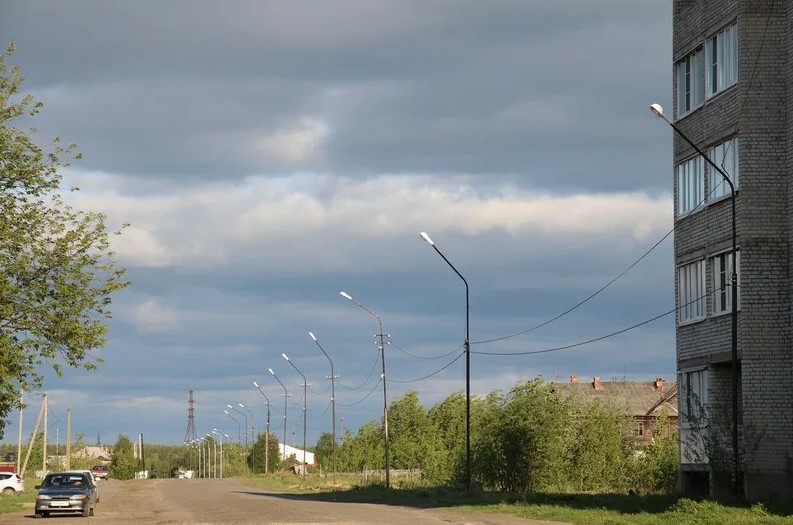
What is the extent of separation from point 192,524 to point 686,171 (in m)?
20.5

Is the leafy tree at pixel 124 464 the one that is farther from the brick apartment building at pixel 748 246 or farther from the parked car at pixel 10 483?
the brick apartment building at pixel 748 246

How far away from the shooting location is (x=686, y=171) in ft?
140

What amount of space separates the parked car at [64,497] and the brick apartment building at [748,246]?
21.3 meters

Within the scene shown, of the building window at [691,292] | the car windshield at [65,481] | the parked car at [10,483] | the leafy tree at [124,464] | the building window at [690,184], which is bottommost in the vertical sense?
the leafy tree at [124,464]

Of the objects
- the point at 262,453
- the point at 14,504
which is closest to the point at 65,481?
the point at 14,504

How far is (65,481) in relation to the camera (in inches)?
1818

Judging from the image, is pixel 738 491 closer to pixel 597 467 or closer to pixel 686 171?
pixel 686 171

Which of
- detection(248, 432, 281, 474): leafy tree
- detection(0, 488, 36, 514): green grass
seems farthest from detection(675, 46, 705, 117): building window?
detection(248, 432, 281, 474): leafy tree

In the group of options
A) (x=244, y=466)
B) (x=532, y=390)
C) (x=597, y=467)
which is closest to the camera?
(x=532, y=390)

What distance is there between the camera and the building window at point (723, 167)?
128ft

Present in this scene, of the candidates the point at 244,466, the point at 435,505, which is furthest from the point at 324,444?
the point at 435,505

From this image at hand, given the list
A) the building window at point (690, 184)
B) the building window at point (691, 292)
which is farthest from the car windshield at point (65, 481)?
the building window at point (690, 184)

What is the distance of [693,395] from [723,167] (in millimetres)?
7314

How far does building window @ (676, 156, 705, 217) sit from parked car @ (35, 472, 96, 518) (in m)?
23.3
